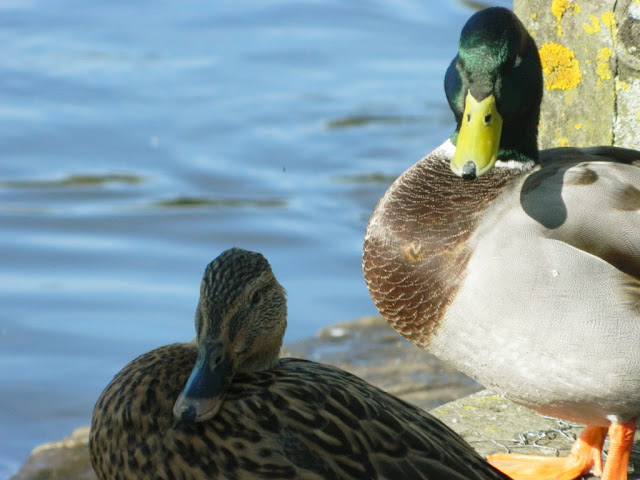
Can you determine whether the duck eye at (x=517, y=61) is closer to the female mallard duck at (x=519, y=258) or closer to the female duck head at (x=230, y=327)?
the female mallard duck at (x=519, y=258)

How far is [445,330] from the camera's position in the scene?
376 centimetres

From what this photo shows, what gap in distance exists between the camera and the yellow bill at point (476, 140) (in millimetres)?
3795

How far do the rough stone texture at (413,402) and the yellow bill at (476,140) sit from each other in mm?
1070

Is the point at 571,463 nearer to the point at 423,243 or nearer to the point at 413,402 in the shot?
the point at 423,243

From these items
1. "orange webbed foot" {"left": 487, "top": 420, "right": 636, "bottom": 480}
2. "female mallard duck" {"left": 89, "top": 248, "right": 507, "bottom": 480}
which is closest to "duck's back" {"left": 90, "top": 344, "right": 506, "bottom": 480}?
"female mallard duck" {"left": 89, "top": 248, "right": 507, "bottom": 480}

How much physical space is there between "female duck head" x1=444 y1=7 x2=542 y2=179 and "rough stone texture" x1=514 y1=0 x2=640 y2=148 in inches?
22.8

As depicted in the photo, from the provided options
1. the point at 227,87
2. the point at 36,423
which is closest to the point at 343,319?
the point at 36,423

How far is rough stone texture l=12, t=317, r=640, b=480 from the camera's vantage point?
436 centimetres

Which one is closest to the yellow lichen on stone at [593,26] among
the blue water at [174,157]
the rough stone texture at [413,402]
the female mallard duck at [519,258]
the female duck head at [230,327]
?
the female mallard duck at [519,258]

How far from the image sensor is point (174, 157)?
8492 mm

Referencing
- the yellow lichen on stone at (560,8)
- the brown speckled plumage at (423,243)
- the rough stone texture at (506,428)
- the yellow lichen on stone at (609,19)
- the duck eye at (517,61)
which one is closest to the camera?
the brown speckled plumage at (423,243)

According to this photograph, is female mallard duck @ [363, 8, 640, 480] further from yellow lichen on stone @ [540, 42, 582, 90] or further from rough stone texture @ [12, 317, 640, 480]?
yellow lichen on stone @ [540, 42, 582, 90]

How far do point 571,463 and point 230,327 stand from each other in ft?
5.48

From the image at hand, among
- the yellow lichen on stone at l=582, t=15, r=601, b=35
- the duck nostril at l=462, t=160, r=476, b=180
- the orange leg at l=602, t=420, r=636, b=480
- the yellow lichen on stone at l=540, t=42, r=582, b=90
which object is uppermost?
the yellow lichen on stone at l=582, t=15, r=601, b=35
